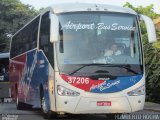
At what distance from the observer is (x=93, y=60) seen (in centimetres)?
1309

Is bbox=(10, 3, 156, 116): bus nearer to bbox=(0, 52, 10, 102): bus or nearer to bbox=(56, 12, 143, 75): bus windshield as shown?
bbox=(56, 12, 143, 75): bus windshield

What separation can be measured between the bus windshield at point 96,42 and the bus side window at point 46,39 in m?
0.50

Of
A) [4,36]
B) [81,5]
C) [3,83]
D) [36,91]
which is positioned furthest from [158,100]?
[4,36]

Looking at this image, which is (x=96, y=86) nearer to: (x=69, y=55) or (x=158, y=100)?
(x=69, y=55)

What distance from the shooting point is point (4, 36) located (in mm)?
47719

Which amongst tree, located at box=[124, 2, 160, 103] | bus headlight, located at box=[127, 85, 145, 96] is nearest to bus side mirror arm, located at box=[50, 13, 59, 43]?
bus headlight, located at box=[127, 85, 145, 96]

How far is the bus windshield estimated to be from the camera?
1309cm

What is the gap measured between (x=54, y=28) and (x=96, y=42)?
1252 millimetres

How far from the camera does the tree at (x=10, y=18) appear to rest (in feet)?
158

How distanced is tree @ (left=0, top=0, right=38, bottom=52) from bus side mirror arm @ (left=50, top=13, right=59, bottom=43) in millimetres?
34944

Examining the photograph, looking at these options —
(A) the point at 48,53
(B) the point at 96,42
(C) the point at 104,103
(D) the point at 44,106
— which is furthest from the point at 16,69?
(C) the point at 104,103

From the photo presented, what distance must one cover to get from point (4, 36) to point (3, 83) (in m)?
19.2

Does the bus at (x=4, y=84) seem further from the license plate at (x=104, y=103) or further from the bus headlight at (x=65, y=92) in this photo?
the license plate at (x=104, y=103)

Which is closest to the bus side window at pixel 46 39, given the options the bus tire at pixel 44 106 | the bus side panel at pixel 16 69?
the bus tire at pixel 44 106
